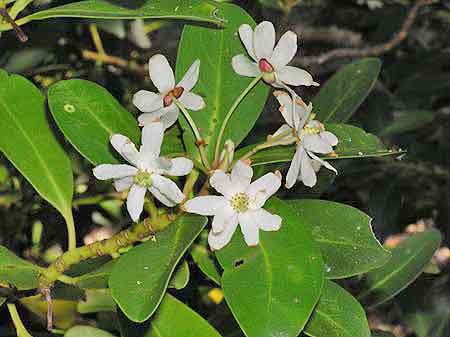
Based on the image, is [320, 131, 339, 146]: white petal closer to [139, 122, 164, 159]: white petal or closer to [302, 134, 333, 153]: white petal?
[302, 134, 333, 153]: white petal

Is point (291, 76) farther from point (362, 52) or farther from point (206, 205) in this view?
point (362, 52)

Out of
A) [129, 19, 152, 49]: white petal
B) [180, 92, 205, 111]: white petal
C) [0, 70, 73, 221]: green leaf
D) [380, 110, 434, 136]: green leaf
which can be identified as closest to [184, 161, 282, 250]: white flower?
[180, 92, 205, 111]: white petal

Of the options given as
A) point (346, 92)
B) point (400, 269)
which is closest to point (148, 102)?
point (346, 92)

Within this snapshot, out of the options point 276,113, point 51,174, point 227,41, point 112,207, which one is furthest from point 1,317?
point 276,113

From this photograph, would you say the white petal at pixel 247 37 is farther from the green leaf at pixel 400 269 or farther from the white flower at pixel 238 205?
the green leaf at pixel 400 269

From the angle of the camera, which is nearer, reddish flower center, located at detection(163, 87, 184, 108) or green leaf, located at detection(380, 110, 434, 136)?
reddish flower center, located at detection(163, 87, 184, 108)

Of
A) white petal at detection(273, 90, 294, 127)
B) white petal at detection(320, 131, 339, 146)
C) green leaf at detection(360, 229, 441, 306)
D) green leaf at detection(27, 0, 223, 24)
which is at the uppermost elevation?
green leaf at detection(27, 0, 223, 24)
